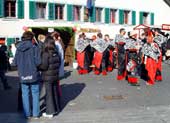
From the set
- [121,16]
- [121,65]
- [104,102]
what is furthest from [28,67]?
[121,16]

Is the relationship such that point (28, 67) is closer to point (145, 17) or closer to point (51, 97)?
point (51, 97)

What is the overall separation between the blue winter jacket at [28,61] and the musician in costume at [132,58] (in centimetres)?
677

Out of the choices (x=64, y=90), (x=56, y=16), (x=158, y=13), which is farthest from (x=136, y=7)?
(x=64, y=90)

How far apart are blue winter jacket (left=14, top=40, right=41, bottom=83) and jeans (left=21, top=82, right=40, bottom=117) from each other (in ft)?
0.63

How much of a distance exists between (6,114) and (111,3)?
84.0 feet

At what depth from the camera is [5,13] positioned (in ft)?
98.1

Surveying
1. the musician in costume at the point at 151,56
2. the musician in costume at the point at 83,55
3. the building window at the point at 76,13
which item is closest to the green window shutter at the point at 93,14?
the building window at the point at 76,13

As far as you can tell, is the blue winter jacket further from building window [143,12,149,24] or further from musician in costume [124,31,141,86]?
building window [143,12,149,24]

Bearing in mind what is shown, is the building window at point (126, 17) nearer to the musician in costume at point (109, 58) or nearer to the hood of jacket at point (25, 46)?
the musician in costume at point (109, 58)

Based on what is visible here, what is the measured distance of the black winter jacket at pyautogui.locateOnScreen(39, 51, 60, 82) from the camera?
12.0 metres

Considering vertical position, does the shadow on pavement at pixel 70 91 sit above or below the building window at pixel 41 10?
below

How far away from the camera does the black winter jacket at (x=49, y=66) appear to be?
39.4ft

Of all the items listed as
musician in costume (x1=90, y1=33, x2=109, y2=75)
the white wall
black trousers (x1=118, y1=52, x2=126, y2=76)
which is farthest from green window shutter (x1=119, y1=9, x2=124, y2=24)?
black trousers (x1=118, y1=52, x2=126, y2=76)

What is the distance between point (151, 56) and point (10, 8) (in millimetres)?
13601
